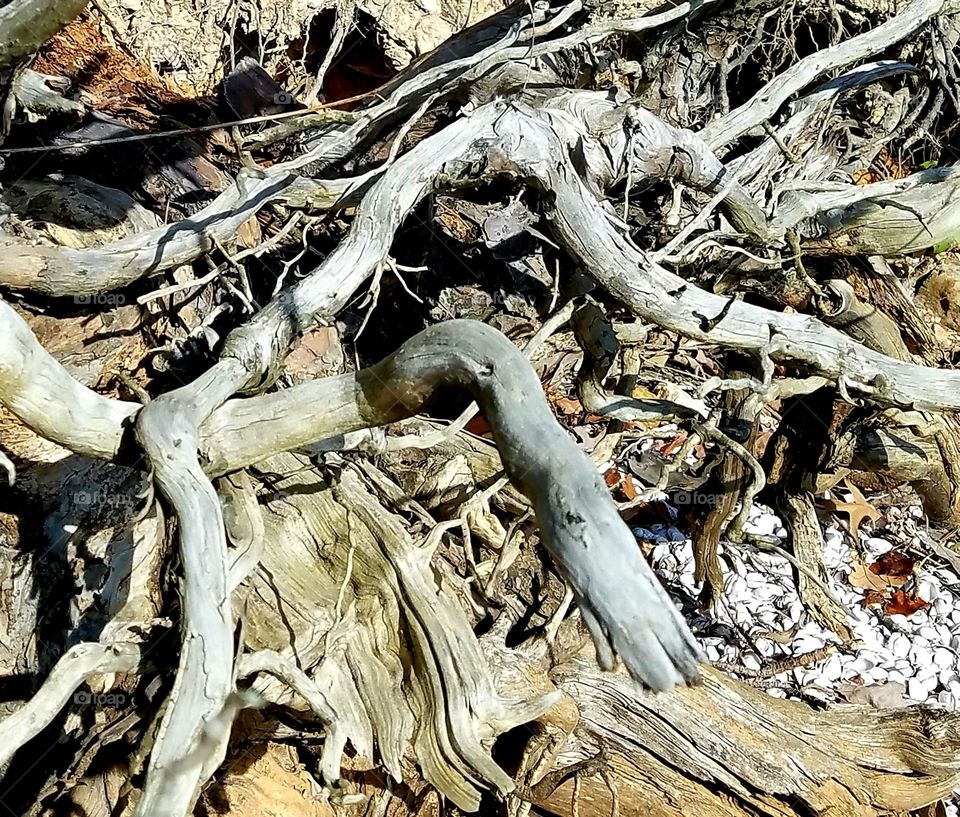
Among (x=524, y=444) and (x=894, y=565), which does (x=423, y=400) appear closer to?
(x=524, y=444)

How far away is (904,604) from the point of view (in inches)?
149

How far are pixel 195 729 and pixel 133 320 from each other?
5.16ft

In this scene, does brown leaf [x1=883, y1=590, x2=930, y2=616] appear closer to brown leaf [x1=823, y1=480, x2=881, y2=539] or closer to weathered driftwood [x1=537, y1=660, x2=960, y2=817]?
brown leaf [x1=823, y1=480, x2=881, y2=539]

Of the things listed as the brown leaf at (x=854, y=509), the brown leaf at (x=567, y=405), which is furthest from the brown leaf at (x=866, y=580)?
Answer: the brown leaf at (x=567, y=405)

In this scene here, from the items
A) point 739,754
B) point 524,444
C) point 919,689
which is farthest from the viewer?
point 919,689

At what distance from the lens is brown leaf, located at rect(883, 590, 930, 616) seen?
3764 mm

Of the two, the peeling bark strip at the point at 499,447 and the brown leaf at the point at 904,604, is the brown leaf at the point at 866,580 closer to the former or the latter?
the brown leaf at the point at 904,604

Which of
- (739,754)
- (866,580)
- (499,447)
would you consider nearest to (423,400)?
(499,447)

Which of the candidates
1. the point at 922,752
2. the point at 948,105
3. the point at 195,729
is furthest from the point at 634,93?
the point at 195,729

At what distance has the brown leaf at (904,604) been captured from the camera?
376cm

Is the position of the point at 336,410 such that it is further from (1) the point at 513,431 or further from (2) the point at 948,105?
(2) the point at 948,105

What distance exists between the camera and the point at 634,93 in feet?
12.2

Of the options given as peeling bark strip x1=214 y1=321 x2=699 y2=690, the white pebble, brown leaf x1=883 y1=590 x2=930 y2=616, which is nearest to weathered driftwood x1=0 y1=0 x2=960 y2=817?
peeling bark strip x1=214 y1=321 x2=699 y2=690

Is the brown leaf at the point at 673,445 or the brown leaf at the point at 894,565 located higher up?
the brown leaf at the point at 673,445
